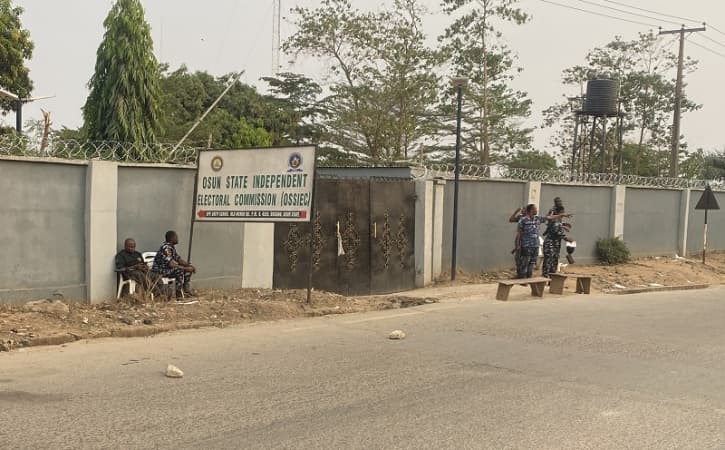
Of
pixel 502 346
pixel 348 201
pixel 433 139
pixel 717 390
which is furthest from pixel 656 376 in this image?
pixel 433 139

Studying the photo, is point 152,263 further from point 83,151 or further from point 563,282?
point 563,282

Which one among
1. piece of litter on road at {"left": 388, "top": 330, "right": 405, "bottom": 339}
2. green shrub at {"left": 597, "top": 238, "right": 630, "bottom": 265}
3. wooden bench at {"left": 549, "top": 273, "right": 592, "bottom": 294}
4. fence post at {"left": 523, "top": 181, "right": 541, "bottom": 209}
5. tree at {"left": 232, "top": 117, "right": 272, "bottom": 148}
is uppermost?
tree at {"left": 232, "top": 117, "right": 272, "bottom": 148}

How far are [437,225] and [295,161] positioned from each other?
515cm

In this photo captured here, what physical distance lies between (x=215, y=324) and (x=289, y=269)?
2.86 metres

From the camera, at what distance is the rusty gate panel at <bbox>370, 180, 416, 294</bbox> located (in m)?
12.7

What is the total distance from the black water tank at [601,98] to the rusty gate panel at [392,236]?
48.8ft

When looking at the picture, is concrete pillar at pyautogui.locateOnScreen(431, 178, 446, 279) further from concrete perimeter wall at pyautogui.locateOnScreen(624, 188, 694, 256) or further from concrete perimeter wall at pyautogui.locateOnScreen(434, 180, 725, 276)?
concrete perimeter wall at pyautogui.locateOnScreen(624, 188, 694, 256)

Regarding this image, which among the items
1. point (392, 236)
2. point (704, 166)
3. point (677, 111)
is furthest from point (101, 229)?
point (704, 166)

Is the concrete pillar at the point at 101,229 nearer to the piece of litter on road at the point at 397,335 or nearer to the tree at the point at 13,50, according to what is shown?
the piece of litter on road at the point at 397,335

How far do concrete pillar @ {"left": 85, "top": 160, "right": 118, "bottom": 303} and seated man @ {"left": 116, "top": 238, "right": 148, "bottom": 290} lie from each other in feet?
0.39

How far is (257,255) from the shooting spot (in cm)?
1105

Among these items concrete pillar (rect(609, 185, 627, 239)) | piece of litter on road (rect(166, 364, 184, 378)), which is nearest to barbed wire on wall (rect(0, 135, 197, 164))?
piece of litter on road (rect(166, 364, 184, 378))

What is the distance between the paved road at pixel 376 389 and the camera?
4547 mm

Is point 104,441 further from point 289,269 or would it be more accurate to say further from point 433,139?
point 433,139
